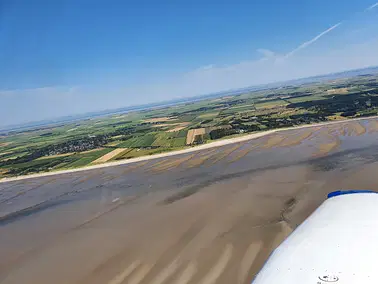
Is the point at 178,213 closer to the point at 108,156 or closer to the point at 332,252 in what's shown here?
the point at 332,252

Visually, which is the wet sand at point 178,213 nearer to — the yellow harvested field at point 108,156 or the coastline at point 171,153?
the coastline at point 171,153

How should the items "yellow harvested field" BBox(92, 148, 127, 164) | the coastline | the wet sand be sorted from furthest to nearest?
1. "yellow harvested field" BBox(92, 148, 127, 164)
2. the coastline
3. the wet sand

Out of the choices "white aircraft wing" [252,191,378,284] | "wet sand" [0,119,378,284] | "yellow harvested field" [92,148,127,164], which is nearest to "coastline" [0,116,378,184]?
"yellow harvested field" [92,148,127,164]

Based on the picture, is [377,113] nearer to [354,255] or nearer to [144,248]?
[144,248]

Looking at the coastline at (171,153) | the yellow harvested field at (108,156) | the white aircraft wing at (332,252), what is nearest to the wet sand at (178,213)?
the coastline at (171,153)

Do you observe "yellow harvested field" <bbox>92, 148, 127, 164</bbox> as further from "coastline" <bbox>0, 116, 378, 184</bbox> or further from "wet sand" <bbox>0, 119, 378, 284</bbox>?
"wet sand" <bbox>0, 119, 378, 284</bbox>

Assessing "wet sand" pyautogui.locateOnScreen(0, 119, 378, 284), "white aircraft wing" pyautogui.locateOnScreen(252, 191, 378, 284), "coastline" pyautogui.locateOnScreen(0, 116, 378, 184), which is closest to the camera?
"white aircraft wing" pyautogui.locateOnScreen(252, 191, 378, 284)
